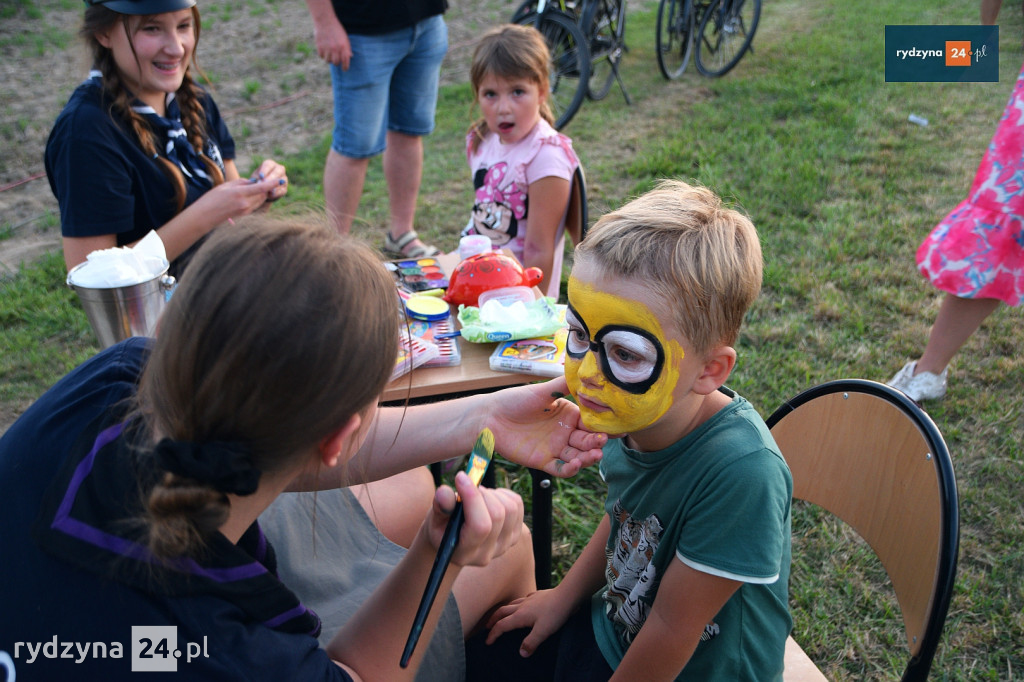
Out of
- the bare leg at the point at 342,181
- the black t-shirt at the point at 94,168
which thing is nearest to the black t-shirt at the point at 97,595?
the black t-shirt at the point at 94,168

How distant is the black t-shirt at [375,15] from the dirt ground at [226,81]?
7.67ft

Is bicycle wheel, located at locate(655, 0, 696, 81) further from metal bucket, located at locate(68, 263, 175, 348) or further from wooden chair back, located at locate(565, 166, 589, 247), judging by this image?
metal bucket, located at locate(68, 263, 175, 348)

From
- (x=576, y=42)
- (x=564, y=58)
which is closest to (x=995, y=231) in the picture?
(x=576, y=42)

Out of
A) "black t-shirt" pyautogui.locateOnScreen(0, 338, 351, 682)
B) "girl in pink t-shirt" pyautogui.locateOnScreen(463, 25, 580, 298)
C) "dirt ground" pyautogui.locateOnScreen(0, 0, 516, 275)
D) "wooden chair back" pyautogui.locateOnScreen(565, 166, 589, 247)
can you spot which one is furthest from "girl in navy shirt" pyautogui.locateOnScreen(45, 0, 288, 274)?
"dirt ground" pyautogui.locateOnScreen(0, 0, 516, 275)

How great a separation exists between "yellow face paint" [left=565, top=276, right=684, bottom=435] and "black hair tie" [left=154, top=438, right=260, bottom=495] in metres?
0.67

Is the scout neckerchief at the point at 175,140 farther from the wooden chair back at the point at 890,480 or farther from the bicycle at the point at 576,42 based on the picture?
the bicycle at the point at 576,42

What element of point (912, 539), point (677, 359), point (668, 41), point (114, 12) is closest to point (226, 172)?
point (114, 12)

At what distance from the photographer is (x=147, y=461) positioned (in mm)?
985

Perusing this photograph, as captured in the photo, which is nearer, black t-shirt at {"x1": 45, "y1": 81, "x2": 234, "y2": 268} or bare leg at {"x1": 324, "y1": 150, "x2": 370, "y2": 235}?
black t-shirt at {"x1": 45, "y1": 81, "x2": 234, "y2": 268}

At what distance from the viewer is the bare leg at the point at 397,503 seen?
5.62 feet

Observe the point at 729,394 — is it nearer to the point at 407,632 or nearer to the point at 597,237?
the point at 597,237

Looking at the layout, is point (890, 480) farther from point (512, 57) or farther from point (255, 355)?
point (512, 57)

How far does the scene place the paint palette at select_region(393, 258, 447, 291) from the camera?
2322 mm

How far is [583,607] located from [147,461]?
38.0 inches
